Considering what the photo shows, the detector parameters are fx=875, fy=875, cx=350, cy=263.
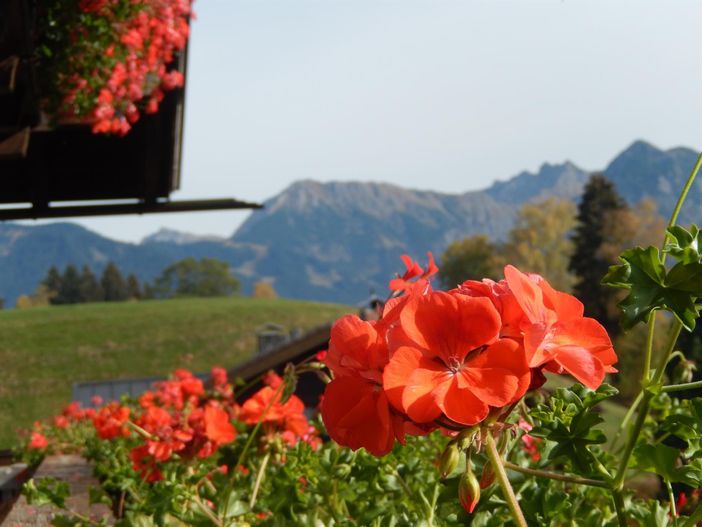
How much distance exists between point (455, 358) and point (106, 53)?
4.23m

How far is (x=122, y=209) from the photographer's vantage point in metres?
6.23

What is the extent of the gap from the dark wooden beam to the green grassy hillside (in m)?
19.7

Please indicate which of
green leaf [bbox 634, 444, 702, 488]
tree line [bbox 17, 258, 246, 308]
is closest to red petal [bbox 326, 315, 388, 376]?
green leaf [bbox 634, 444, 702, 488]

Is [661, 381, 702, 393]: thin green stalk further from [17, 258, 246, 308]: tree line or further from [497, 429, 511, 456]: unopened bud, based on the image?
[17, 258, 246, 308]: tree line

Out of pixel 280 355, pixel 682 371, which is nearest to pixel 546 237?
pixel 280 355

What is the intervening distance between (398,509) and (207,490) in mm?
400

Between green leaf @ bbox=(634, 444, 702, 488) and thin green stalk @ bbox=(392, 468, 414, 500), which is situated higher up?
green leaf @ bbox=(634, 444, 702, 488)

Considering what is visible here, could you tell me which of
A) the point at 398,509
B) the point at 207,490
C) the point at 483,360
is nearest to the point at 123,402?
the point at 207,490

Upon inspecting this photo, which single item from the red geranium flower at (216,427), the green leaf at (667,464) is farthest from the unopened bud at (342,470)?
the green leaf at (667,464)

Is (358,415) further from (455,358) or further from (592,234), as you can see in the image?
(592,234)

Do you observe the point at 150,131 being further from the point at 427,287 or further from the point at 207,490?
the point at 427,287

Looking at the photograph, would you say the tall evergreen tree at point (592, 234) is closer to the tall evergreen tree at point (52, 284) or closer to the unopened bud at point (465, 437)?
the unopened bud at point (465, 437)

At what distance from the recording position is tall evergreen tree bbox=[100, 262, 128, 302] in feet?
241

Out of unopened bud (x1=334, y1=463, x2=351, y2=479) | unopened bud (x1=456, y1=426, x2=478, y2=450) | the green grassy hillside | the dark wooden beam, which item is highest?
unopened bud (x1=456, y1=426, x2=478, y2=450)
